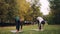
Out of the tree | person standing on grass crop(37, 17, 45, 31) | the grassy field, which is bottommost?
the grassy field

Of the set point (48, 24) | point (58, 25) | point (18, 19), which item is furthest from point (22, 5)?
point (58, 25)

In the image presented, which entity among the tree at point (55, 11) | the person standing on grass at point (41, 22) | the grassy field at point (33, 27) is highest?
the tree at point (55, 11)

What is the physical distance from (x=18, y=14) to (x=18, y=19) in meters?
0.06

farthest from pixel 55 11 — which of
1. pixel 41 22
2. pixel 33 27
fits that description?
pixel 33 27

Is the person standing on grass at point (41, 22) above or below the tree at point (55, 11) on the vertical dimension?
below

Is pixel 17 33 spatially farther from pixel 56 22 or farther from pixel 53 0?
pixel 53 0

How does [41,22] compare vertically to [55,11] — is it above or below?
below

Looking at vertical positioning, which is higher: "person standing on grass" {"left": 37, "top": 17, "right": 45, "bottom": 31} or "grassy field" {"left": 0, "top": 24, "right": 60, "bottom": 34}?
"person standing on grass" {"left": 37, "top": 17, "right": 45, "bottom": 31}

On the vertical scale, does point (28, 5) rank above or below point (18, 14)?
above

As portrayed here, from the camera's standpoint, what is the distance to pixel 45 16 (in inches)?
61.6

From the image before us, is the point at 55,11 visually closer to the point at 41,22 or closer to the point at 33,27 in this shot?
the point at 41,22

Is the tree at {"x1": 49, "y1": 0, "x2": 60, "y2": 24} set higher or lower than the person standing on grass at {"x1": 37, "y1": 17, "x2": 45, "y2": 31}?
higher

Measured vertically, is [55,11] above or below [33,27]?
above

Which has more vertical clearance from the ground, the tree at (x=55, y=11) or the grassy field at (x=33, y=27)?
the tree at (x=55, y=11)
